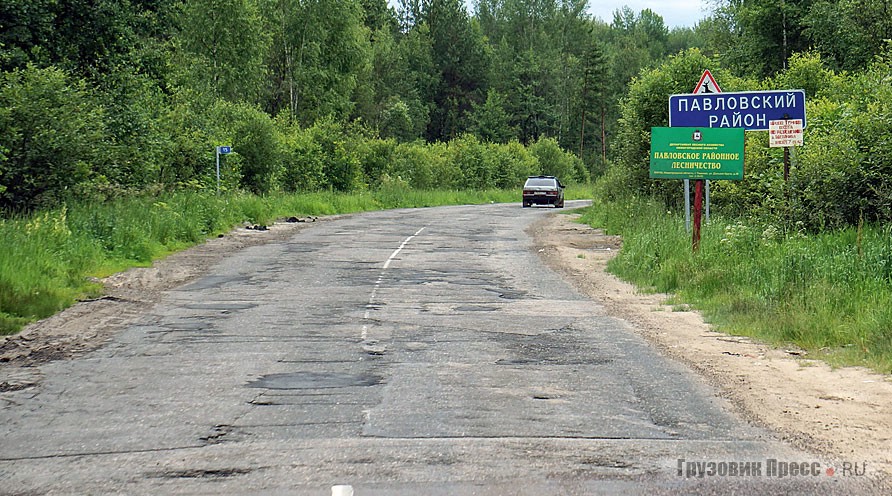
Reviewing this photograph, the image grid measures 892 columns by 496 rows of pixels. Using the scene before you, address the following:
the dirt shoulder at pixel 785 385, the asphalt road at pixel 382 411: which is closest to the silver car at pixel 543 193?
the dirt shoulder at pixel 785 385

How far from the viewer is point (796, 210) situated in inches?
665

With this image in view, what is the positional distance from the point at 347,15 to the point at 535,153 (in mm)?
27853

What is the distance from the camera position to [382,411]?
7457 millimetres

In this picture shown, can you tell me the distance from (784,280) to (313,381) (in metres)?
7.37

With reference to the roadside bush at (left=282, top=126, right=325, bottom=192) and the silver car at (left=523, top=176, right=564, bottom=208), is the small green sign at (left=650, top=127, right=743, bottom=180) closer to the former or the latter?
the roadside bush at (left=282, top=126, right=325, bottom=192)

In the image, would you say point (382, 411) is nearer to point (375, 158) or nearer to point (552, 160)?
point (375, 158)

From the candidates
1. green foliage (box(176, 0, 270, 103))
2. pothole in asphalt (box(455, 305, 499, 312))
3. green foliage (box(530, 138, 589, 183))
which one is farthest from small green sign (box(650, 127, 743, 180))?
green foliage (box(530, 138, 589, 183))

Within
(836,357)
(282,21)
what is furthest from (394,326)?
(282,21)

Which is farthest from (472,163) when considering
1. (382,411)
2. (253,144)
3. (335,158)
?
(382,411)

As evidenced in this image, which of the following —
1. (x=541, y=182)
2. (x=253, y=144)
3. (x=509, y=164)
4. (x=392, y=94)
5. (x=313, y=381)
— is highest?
(x=392, y=94)

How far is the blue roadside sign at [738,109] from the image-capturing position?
16.8 m

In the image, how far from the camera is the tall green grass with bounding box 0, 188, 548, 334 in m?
13.3

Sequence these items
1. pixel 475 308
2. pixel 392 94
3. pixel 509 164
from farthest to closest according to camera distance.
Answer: pixel 392 94
pixel 509 164
pixel 475 308

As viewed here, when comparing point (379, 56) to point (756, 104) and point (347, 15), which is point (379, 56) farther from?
point (756, 104)
